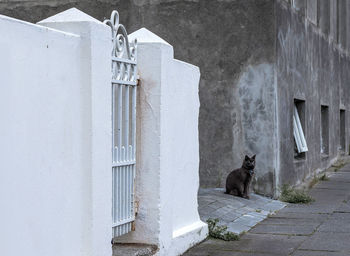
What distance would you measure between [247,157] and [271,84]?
1.56 metres

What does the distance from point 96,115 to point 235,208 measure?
5210 millimetres

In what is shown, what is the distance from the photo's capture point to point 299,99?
14.5 metres

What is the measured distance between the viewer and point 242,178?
1132cm

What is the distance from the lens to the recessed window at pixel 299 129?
14.4m

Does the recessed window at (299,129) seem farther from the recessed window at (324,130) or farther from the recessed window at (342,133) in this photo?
the recessed window at (342,133)

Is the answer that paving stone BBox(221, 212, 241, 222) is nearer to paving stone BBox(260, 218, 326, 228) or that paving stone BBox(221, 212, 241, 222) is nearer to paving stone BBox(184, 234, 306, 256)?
paving stone BBox(260, 218, 326, 228)

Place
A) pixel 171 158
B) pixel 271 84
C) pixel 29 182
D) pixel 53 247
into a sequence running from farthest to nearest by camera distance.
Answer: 1. pixel 271 84
2. pixel 171 158
3. pixel 53 247
4. pixel 29 182

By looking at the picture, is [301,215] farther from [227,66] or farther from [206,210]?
[227,66]

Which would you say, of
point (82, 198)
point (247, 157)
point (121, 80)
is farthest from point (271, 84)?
point (82, 198)

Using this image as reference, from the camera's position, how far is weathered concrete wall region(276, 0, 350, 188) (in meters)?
12.8

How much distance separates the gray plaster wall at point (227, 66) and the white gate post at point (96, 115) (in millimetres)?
6477

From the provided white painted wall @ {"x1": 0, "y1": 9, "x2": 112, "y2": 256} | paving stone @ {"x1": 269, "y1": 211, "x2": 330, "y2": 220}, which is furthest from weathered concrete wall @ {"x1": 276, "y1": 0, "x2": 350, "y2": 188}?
white painted wall @ {"x1": 0, "y1": 9, "x2": 112, "y2": 256}

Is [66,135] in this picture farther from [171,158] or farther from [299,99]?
[299,99]

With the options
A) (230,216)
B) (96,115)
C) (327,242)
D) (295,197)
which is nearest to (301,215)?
(295,197)
